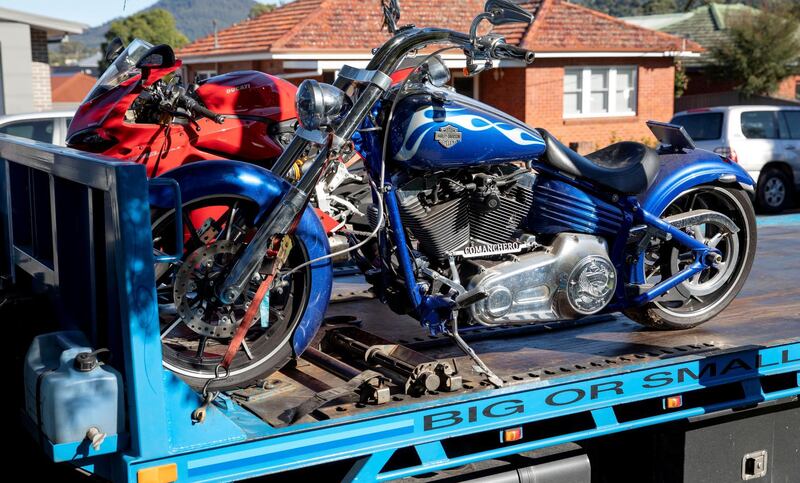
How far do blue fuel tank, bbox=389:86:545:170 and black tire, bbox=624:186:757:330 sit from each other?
124cm

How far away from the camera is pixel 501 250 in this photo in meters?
4.45

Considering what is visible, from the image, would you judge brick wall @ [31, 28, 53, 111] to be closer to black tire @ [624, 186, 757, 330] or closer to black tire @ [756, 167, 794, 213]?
black tire @ [756, 167, 794, 213]

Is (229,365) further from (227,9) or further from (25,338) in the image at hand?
(227,9)

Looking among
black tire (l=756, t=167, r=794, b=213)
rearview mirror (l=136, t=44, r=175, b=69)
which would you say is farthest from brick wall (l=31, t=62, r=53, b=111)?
rearview mirror (l=136, t=44, r=175, b=69)

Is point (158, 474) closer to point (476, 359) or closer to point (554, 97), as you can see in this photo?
point (476, 359)

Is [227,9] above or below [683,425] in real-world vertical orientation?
above

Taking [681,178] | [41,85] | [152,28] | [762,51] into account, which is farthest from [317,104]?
[152,28]

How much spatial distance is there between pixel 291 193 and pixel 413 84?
765 mm

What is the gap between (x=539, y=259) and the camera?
4.45m

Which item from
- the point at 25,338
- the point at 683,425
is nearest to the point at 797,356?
the point at 683,425

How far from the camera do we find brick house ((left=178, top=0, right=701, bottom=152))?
22750 mm

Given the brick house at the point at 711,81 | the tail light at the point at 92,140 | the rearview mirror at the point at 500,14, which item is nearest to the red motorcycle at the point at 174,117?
the tail light at the point at 92,140

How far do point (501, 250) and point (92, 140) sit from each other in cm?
258

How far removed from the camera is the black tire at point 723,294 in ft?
16.4
